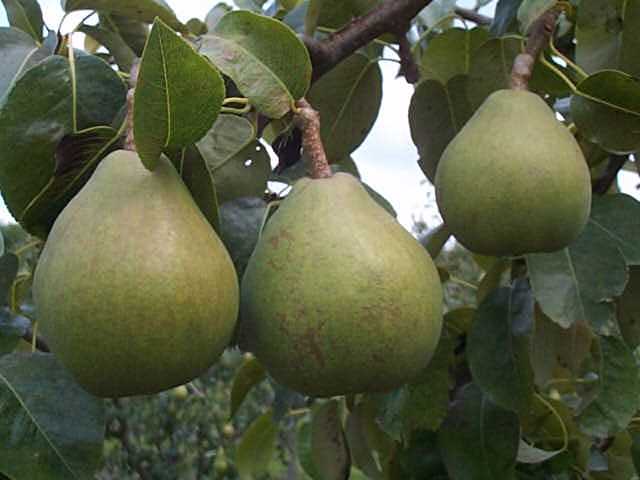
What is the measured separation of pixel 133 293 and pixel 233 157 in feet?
1.43

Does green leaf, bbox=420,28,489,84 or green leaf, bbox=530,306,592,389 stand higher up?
green leaf, bbox=420,28,489,84

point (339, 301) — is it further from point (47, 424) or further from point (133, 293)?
point (47, 424)

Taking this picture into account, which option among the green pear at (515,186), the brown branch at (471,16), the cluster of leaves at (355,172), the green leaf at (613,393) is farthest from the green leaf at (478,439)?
the brown branch at (471,16)

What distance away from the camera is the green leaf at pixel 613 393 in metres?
1.22

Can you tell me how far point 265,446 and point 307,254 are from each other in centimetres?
136

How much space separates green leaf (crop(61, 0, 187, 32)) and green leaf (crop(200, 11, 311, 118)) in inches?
5.7

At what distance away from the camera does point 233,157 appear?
109 centimetres

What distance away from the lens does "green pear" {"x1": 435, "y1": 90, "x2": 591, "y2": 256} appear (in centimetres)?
89

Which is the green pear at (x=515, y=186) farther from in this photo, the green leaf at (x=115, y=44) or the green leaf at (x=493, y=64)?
the green leaf at (x=115, y=44)

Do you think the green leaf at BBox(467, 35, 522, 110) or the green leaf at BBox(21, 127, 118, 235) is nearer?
the green leaf at BBox(21, 127, 118, 235)

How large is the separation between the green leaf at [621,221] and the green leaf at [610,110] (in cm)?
16

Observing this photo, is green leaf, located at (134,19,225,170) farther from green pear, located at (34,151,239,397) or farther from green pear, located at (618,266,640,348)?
green pear, located at (618,266,640,348)

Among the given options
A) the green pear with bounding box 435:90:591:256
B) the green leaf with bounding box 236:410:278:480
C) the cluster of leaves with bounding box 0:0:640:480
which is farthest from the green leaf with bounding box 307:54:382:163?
the green leaf with bounding box 236:410:278:480

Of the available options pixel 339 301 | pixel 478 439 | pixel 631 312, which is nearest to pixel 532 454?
pixel 478 439
